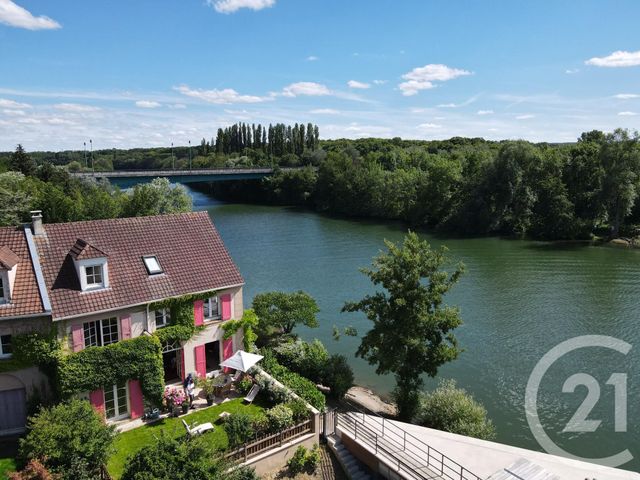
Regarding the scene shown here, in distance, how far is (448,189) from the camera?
81.6 meters

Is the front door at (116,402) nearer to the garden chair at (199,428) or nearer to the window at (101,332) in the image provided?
the window at (101,332)

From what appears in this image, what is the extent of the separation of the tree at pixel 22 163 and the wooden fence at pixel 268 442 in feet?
188

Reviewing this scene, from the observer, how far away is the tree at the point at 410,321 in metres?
22.5

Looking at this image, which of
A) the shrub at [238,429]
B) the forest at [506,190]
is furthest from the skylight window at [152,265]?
the forest at [506,190]

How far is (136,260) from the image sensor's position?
22.2 metres

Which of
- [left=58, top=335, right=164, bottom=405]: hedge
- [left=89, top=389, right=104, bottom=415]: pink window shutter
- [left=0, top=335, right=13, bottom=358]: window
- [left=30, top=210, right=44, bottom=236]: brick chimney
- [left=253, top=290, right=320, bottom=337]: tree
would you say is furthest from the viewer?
[left=253, top=290, right=320, bottom=337]: tree

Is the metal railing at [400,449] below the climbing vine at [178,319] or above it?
below

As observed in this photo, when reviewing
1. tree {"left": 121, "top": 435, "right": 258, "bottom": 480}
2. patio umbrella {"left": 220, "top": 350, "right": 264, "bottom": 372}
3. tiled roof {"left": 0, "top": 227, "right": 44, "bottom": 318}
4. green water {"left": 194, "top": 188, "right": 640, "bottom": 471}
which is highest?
tiled roof {"left": 0, "top": 227, "right": 44, "bottom": 318}

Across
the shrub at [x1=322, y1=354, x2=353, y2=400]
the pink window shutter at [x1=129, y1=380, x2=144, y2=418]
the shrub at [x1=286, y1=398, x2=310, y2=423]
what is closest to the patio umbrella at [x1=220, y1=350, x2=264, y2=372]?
the shrub at [x1=286, y1=398, x2=310, y2=423]

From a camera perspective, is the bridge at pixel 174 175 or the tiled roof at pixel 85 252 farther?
the bridge at pixel 174 175

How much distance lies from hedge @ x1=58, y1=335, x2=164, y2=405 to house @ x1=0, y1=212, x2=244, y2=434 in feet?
1.32

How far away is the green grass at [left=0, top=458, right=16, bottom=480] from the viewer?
16.3 m

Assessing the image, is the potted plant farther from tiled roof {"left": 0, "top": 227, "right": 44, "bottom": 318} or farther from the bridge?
the bridge

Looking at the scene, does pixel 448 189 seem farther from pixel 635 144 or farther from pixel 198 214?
pixel 198 214
